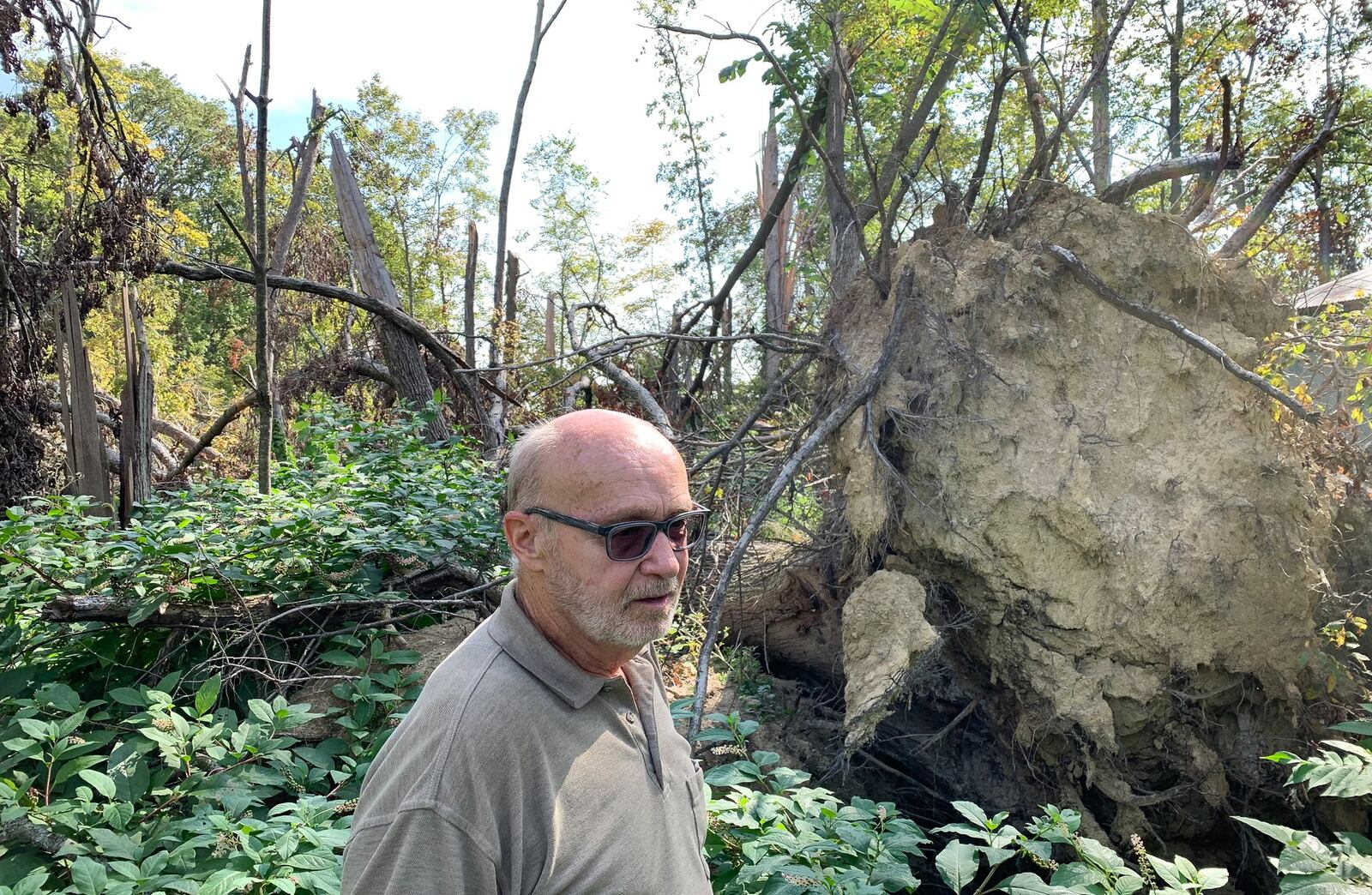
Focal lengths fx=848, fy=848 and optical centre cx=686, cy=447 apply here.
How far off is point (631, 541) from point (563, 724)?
38 cm

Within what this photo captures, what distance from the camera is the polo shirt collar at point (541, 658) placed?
1569 millimetres

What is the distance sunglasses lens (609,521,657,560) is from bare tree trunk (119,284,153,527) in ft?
17.1

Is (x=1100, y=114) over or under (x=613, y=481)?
over

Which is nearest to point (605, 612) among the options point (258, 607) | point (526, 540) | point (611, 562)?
point (611, 562)

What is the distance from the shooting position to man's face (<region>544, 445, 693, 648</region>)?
1.68 metres

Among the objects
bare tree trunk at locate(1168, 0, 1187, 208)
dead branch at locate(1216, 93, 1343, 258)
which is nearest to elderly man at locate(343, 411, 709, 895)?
dead branch at locate(1216, 93, 1343, 258)

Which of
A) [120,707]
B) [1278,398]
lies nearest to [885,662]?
[1278,398]

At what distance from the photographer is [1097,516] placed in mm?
3951

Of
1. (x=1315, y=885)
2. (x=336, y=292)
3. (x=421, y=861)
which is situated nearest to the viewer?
(x=421, y=861)

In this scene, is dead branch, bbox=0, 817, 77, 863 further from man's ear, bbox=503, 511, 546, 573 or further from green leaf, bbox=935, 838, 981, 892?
green leaf, bbox=935, 838, 981, 892

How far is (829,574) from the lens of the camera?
5.39 metres

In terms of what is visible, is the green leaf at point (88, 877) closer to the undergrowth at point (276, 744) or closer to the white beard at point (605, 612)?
the undergrowth at point (276, 744)

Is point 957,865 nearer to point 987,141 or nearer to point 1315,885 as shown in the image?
point 1315,885

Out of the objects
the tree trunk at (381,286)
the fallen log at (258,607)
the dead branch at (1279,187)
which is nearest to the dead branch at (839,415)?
the fallen log at (258,607)
